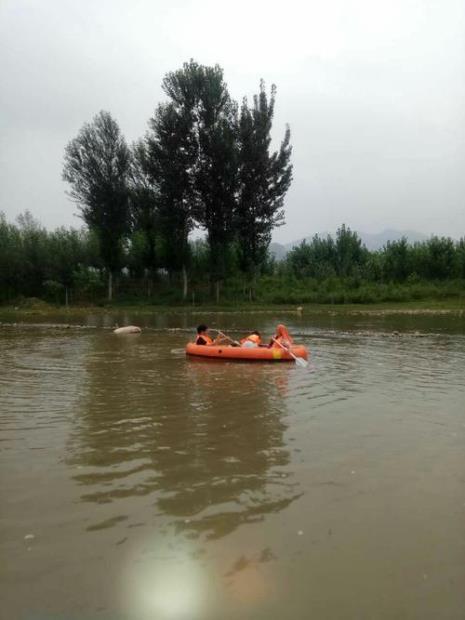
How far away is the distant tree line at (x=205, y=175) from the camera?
33.5 m

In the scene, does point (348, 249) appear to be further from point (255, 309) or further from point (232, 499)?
point (232, 499)

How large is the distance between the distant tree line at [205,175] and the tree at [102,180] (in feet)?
0.22

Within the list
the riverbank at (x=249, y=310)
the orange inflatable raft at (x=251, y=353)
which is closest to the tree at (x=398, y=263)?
the riverbank at (x=249, y=310)

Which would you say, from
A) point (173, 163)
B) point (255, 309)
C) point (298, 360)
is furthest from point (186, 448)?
point (173, 163)

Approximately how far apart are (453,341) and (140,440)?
502 inches

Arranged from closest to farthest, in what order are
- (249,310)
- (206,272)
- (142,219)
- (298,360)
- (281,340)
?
(298,360) → (281,340) → (249,310) → (206,272) → (142,219)

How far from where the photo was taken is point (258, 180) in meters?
34.4

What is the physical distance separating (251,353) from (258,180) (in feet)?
77.4

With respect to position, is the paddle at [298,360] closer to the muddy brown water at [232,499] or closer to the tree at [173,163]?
the muddy brown water at [232,499]

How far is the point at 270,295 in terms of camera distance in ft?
116

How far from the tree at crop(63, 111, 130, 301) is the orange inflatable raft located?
2652cm

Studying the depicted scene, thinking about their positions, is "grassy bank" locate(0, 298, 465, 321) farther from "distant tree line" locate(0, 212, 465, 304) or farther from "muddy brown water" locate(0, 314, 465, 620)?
"muddy brown water" locate(0, 314, 465, 620)

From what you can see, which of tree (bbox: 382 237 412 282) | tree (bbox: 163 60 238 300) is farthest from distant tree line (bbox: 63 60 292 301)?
tree (bbox: 382 237 412 282)

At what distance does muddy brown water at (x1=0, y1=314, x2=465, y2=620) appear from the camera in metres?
3.32
